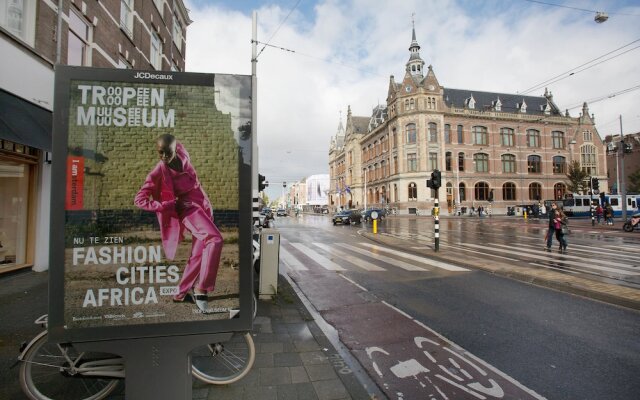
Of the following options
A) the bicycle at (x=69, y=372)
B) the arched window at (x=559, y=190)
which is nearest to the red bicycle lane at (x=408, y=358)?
the bicycle at (x=69, y=372)

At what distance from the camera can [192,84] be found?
251 cm

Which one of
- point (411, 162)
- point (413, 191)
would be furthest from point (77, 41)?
point (411, 162)

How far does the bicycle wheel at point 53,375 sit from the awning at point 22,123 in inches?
194

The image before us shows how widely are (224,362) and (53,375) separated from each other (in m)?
1.51

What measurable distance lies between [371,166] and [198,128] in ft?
200

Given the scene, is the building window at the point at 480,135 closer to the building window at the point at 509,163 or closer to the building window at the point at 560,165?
the building window at the point at 509,163

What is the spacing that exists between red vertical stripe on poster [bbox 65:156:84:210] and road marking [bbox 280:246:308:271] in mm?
7275

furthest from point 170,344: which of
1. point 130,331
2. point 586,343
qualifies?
point 586,343

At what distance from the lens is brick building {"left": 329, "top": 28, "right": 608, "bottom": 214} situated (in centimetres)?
4825

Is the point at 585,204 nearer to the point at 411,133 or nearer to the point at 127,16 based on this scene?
the point at 411,133

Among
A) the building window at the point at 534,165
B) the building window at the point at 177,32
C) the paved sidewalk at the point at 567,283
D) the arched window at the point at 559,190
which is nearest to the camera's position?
the paved sidewalk at the point at 567,283

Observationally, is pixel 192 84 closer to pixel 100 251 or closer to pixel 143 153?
pixel 143 153

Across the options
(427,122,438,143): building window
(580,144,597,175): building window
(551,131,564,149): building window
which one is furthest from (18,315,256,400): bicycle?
(580,144,597,175): building window

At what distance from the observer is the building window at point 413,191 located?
157ft
